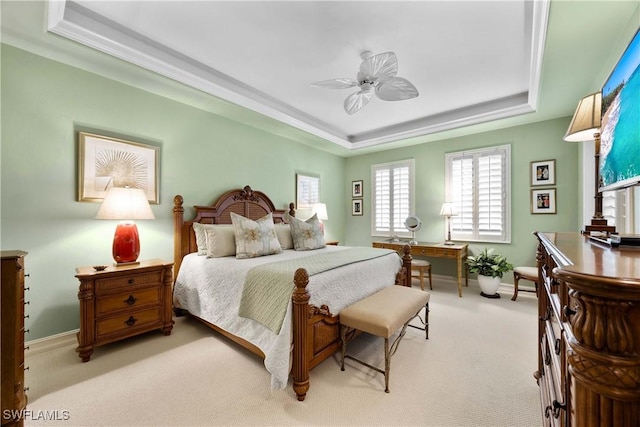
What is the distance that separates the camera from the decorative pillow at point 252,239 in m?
2.87

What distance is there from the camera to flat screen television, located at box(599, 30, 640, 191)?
1.05 m

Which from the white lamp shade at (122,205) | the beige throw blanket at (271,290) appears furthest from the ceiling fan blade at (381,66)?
the white lamp shade at (122,205)

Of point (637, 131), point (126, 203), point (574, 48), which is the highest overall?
point (574, 48)

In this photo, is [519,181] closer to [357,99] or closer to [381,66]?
[357,99]

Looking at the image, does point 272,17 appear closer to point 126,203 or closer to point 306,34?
point 306,34

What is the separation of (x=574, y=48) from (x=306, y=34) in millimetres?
2233

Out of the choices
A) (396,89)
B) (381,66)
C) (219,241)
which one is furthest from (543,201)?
(219,241)

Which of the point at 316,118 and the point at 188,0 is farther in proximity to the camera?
the point at 316,118

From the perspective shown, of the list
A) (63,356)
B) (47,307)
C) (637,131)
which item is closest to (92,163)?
(47,307)

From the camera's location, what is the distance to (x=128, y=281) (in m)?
2.39

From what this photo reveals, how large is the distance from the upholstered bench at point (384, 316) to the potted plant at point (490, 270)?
6.55 ft

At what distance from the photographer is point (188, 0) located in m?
2.00

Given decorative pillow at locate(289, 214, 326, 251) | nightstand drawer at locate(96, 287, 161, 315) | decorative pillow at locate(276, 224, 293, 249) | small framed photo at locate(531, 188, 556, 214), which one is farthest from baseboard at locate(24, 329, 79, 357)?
small framed photo at locate(531, 188, 556, 214)

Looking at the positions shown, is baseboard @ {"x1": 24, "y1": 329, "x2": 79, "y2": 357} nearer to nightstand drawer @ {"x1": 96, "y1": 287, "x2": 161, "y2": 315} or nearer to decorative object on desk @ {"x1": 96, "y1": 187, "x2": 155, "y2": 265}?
nightstand drawer @ {"x1": 96, "y1": 287, "x2": 161, "y2": 315}
